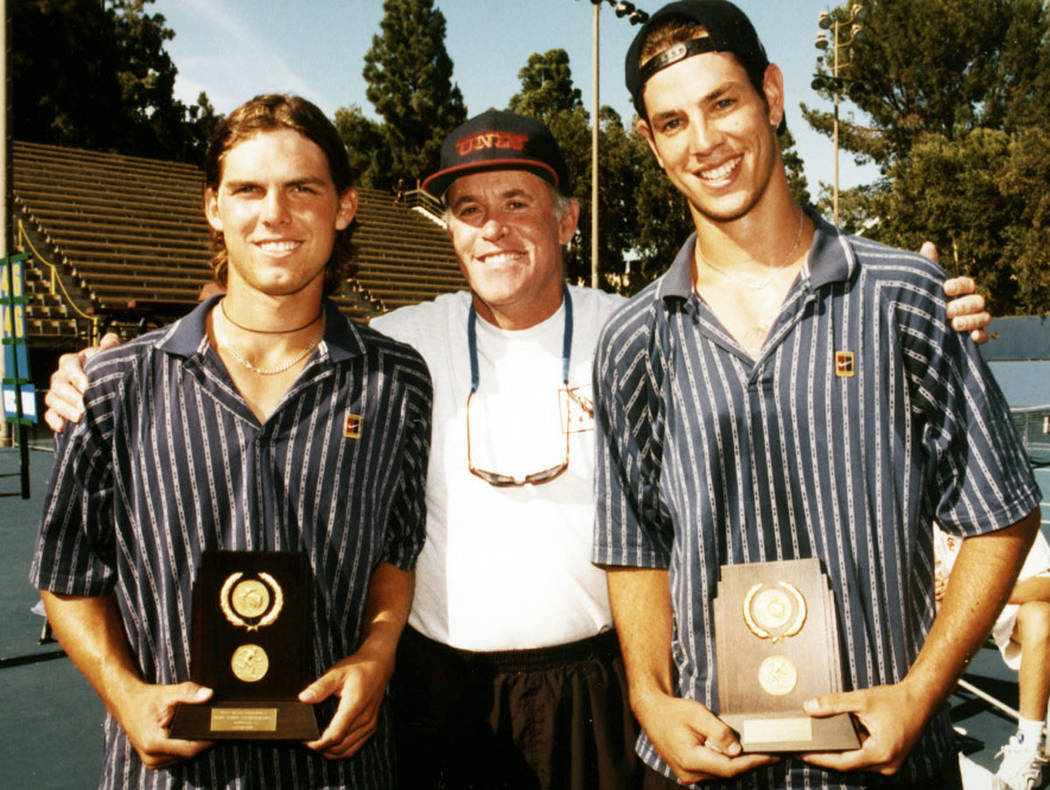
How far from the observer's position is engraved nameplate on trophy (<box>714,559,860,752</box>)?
1766 mm

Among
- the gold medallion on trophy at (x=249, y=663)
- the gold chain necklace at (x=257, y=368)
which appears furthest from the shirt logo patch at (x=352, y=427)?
the gold medallion on trophy at (x=249, y=663)

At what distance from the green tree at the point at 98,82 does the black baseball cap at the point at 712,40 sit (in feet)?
124

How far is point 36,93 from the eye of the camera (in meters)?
34.1

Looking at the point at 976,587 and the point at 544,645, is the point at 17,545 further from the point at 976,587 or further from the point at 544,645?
the point at 976,587

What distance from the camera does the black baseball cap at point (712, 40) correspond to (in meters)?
2.07

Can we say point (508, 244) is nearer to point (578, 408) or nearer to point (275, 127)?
point (578, 408)

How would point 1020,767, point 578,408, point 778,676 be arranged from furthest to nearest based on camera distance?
point 1020,767 < point 578,408 < point 778,676

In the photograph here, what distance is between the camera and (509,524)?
8.34ft

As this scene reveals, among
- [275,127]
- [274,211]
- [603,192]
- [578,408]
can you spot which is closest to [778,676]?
[578,408]

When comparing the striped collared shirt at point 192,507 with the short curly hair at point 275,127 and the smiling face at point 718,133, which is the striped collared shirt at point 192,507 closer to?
the short curly hair at point 275,127

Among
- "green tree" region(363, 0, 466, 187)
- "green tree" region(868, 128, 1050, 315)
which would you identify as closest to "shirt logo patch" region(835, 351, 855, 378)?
"green tree" region(868, 128, 1050, 315)

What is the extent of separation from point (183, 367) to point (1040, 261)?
32.3 m

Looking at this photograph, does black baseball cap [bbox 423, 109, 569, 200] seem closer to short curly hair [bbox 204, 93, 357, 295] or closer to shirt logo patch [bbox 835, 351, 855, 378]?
short curly hair [bbox 204, 93, 357, 295]

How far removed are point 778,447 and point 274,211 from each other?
134 cm
